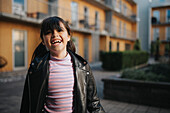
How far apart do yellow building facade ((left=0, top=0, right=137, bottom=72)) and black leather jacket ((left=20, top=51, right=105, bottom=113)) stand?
18.5 ft

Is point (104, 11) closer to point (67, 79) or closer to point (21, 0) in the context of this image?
point (21, 0)

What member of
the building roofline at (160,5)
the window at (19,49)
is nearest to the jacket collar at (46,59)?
the window at (19,49)

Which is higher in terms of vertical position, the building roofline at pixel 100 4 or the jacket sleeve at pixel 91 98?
the building roofline at pixel 100 4

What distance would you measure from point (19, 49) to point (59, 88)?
1109cm

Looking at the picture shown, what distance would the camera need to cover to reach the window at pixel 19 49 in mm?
11409

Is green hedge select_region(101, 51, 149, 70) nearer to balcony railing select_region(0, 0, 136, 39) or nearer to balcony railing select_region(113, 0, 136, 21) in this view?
balcony railing select_region(0, 0, 136, 39)

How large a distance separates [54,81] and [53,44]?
336 millimetres

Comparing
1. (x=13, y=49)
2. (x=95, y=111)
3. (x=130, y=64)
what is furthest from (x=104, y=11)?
(x=95, y=111)

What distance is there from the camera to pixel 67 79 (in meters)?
1.58

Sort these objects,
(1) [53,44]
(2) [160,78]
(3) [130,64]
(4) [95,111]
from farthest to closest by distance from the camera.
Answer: (3) [130,64]
(2) [160,78]
(4) [95,111]
(1) [53,44]

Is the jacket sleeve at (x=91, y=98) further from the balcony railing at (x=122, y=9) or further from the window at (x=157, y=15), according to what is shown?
the window at (x=157, y=15)

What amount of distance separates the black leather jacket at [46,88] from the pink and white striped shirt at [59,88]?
0.05 m

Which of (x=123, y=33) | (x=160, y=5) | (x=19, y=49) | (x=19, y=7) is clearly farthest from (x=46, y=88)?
(x=160, y=5)

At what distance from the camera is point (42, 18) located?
12.1 meters
